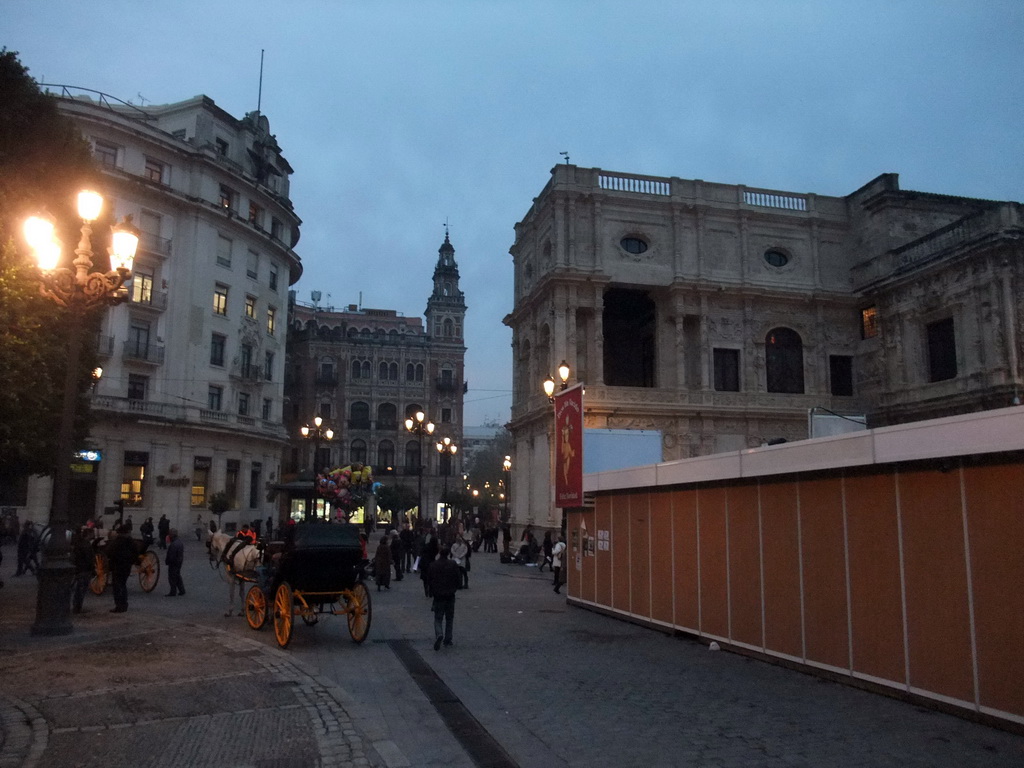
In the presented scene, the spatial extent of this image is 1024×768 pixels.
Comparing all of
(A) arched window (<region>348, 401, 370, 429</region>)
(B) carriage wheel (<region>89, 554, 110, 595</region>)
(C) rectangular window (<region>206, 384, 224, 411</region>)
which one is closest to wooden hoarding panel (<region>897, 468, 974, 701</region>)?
(B) carriage wheel (<region>89, 554, 110, 595</region>)

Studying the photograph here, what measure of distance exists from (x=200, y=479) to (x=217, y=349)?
7.60 m

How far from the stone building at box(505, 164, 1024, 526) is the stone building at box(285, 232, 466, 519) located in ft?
132

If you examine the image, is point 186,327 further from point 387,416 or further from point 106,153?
point 387,416

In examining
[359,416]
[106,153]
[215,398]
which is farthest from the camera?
[359,416]

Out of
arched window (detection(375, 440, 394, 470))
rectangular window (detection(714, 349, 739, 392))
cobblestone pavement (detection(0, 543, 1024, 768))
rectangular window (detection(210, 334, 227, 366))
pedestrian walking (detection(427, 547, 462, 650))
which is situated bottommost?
cobblestone pavement (detection(0, 543, 1024, 768))

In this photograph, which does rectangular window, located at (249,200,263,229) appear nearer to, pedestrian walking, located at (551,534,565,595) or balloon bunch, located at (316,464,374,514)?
balloon bunch, located at (316,464,374,514)

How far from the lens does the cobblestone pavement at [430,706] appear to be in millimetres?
6828

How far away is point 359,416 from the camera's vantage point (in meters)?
78.4

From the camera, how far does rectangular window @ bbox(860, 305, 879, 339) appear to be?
37.0 m

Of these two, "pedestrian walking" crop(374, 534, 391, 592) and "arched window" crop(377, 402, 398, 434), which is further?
"arched window" crop(377, 402, 398, 434)

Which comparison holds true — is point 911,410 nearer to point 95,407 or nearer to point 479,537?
point 479,537

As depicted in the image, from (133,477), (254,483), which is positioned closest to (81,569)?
(133,477)

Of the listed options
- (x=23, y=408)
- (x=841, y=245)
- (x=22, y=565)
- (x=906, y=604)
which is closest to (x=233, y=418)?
(x=22, y=565)

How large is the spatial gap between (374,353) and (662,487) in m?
67.2
